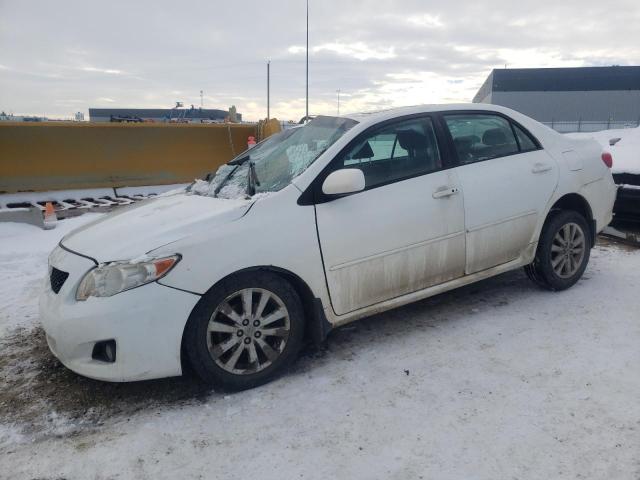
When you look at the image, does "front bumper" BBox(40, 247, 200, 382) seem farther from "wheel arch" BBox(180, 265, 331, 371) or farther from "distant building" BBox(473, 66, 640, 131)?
"distant building" BBox(473, 66, 640, 131)

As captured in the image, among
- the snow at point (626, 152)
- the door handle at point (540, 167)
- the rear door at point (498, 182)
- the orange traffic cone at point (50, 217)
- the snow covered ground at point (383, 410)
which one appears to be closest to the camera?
the snow covered ground at point (383, 410)

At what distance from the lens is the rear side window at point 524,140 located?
408 cm

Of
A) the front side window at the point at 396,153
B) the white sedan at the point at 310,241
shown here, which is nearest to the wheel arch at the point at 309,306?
the white sedan at the point at 310,241

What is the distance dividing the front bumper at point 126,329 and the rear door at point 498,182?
2073 millimetres

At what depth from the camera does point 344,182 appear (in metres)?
3.09

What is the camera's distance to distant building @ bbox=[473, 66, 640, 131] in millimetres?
65625

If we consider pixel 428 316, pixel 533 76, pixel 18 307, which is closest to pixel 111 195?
pixel 18 307

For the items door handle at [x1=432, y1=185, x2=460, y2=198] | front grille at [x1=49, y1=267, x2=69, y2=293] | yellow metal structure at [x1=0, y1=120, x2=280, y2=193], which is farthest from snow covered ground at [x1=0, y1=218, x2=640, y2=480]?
yellow metal structure at [x1=0, y1=120, x2=280, y2=193]

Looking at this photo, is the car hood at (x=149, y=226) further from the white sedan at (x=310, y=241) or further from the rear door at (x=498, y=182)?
the rear door at (x=498, y=182)

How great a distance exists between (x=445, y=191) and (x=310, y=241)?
43.4 inches

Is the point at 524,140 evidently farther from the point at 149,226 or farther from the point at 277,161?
the point at 149,226

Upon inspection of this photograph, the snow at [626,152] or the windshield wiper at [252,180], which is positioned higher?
the snow at [626,152]

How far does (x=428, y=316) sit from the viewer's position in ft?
13.0

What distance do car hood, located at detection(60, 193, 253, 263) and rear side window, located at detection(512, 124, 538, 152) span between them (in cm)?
234
